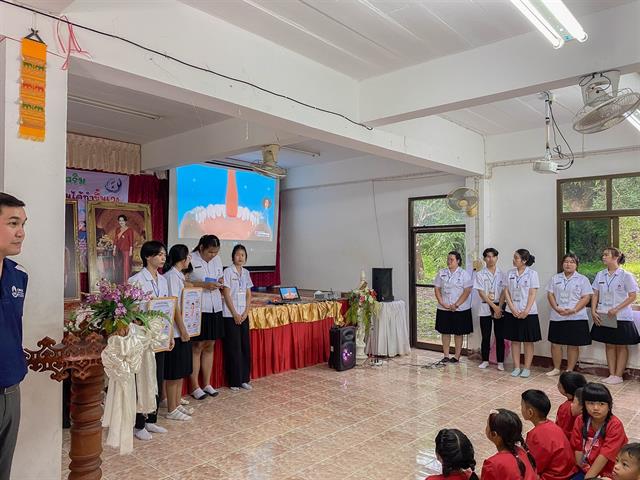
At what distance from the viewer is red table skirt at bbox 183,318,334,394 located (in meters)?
4.78

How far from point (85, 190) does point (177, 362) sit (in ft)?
12.0

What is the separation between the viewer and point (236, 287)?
463cm

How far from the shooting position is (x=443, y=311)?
20.1ft

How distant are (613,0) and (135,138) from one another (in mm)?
5698

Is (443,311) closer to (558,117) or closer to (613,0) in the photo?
(558,117)

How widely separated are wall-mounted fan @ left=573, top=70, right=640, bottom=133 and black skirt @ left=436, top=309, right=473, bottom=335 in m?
3.44

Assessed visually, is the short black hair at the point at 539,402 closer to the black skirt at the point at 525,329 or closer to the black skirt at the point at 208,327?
the black skirt at the point at 208,327

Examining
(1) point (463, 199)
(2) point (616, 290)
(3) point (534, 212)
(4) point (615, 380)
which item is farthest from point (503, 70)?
(4) point (615, 380)

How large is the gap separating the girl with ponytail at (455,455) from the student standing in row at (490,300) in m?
4.11

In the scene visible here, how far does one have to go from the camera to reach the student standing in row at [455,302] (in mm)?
5996

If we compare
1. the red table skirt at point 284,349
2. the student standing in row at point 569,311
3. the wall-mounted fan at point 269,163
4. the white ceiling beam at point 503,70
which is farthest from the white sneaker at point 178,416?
the student standing in row at point 569,311

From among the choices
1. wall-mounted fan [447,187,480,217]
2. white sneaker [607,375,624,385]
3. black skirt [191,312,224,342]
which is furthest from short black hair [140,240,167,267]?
white sneaker [607,375,624,385]

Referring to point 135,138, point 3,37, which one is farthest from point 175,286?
point 135,138

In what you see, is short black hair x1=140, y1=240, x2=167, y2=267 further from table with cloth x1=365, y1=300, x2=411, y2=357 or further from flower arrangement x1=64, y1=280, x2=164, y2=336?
table with cloth x1=365, y1=300, x2=411, y2=357
